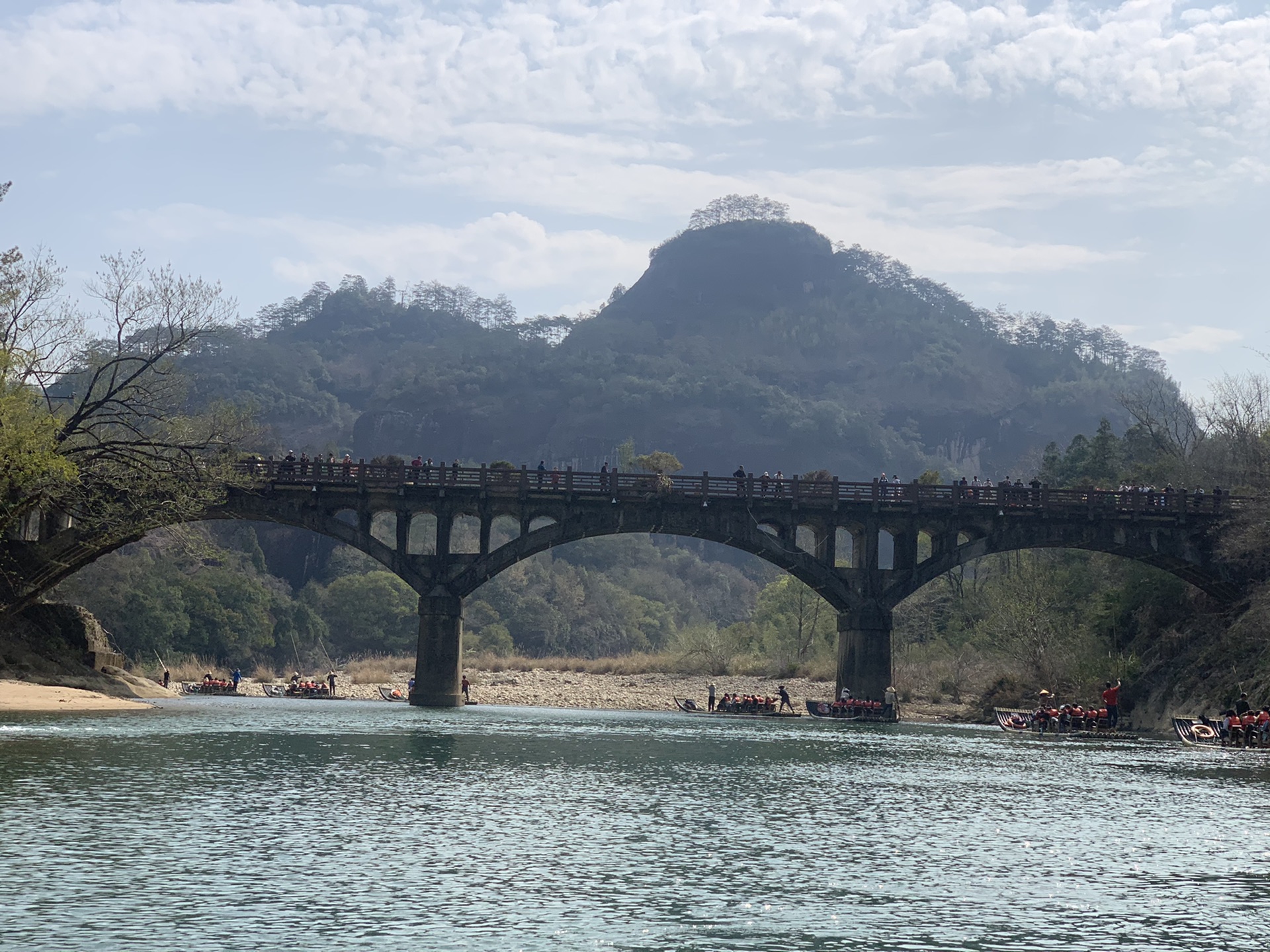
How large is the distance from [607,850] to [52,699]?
126ft

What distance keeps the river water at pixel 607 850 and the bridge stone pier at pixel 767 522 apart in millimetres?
23280

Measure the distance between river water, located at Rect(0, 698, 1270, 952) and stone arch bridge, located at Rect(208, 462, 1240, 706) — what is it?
2329 cm

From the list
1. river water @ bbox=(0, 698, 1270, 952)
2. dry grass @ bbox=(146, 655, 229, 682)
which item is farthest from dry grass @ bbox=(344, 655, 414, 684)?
river water @ bbox=(0, 698, 1270, 952)

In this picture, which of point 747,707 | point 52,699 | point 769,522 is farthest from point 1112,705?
point 52,699

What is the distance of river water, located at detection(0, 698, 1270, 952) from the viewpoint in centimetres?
1692

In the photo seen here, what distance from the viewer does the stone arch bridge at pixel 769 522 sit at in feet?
212

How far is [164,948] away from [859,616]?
53.4 m

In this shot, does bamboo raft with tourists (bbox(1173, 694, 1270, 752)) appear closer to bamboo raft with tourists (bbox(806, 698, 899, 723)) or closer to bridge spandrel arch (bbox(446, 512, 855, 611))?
bamboo raft with tourists (bbox(806, 698, 899, 723))

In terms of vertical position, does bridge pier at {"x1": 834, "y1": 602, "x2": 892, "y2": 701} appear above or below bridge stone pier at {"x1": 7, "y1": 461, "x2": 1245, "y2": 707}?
below

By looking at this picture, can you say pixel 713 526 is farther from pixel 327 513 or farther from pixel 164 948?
pixel 164 948

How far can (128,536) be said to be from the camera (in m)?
58.1

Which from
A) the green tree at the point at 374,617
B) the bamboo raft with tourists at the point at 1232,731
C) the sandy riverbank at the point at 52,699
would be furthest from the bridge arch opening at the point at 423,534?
the bamboo raft with tourists at the point at 1232,731

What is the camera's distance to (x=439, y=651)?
65688 millimetres

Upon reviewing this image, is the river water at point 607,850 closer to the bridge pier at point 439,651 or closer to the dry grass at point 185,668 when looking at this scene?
the bridge pier at point 439,651
